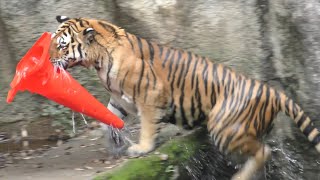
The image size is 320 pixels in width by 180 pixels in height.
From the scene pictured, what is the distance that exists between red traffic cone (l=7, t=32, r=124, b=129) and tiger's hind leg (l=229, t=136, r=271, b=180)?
947 millimetres

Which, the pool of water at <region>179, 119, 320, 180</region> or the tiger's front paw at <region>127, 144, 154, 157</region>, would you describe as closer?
the tiger's front paw at <region>127, 144, 154, 157</region>

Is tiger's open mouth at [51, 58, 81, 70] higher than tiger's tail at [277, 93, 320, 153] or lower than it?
higher

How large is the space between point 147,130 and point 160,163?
328mm

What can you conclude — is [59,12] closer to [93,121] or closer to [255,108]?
[93,121]

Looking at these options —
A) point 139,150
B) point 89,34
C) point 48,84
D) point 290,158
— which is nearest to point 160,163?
point 139,150

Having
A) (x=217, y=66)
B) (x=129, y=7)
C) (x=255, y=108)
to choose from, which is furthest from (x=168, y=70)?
(x=129, y=7)

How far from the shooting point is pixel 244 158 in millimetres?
4492

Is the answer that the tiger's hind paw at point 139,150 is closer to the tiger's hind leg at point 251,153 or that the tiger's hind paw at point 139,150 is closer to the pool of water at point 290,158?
the tiger's hind leg at point 251,153

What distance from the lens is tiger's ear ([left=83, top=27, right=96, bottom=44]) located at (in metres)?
4.34

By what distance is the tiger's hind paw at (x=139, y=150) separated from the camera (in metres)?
4.39

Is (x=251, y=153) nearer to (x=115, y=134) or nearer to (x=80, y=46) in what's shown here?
(x=115, y=134)

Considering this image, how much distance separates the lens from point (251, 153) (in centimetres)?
445

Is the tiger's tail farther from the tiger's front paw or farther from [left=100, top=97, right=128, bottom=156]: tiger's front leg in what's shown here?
[left=100, top=97, right=128, bottom=156]: tiger's front leg

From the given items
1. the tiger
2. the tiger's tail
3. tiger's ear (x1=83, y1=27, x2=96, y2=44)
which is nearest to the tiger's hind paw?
the tiger
